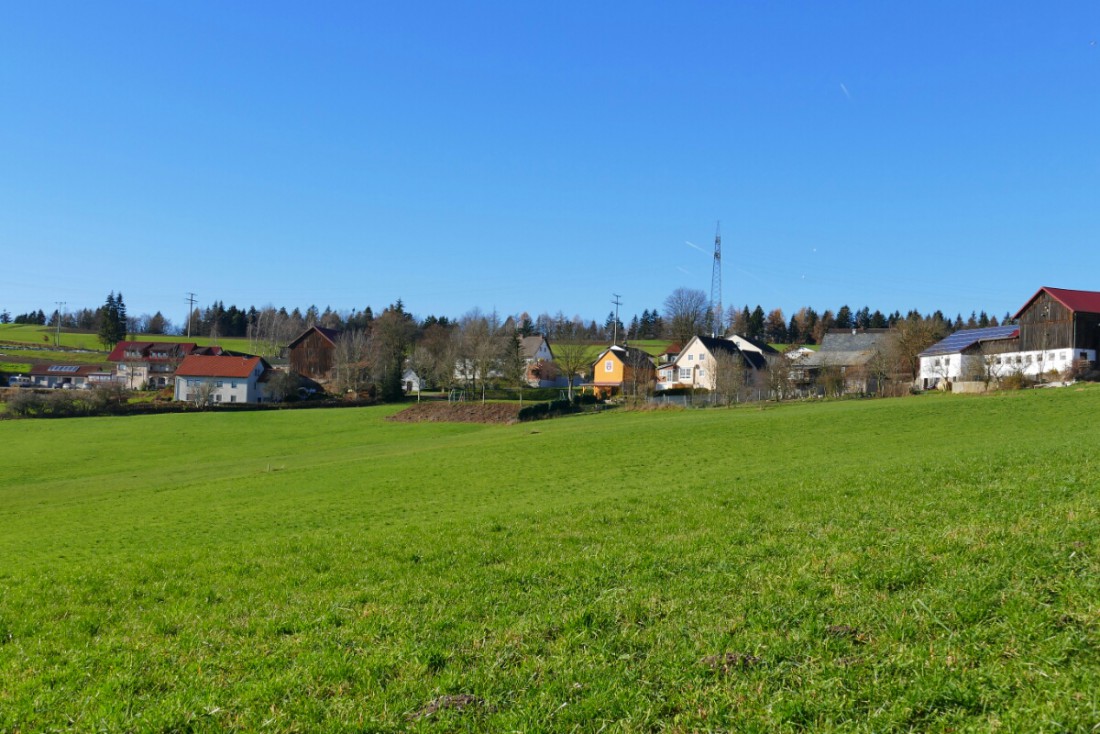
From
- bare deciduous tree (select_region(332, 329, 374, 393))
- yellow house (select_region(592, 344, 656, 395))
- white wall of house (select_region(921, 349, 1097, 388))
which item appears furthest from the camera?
bare deciduous tree (select_region(332, 329, 374, 393))

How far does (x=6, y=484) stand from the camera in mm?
38938

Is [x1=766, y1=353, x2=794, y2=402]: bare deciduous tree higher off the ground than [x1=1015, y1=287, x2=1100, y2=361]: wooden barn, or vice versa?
[x1=1015, y1=287, x2=1100, y2=361]: wooden barn

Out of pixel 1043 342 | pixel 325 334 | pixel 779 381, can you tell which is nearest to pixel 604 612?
pixel 779 381

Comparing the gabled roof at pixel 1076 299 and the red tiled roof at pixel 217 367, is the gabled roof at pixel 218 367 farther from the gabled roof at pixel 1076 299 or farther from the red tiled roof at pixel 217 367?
the gabled roof at pixel 1076 299

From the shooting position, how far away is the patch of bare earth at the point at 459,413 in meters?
69.6

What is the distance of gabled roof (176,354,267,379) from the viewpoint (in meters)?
99.6

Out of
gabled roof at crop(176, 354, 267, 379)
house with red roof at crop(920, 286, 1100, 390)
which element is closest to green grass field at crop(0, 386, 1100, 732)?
house with red roof at crop(920, 286, 1100, 390)

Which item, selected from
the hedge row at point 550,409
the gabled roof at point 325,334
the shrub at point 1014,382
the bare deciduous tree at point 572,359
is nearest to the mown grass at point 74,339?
the gabled roof at point 325,334

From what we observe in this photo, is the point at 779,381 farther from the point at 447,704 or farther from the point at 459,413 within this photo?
the point at 447,704

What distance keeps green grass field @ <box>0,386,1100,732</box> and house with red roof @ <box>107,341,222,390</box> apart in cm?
11866

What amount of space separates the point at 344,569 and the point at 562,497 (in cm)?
1054

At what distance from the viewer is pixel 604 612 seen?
8.22 metres

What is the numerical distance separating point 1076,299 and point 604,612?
265 ft

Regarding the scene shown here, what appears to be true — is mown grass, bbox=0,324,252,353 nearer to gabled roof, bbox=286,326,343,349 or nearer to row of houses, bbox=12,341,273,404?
row of houses, bbox=12,341,273,404
